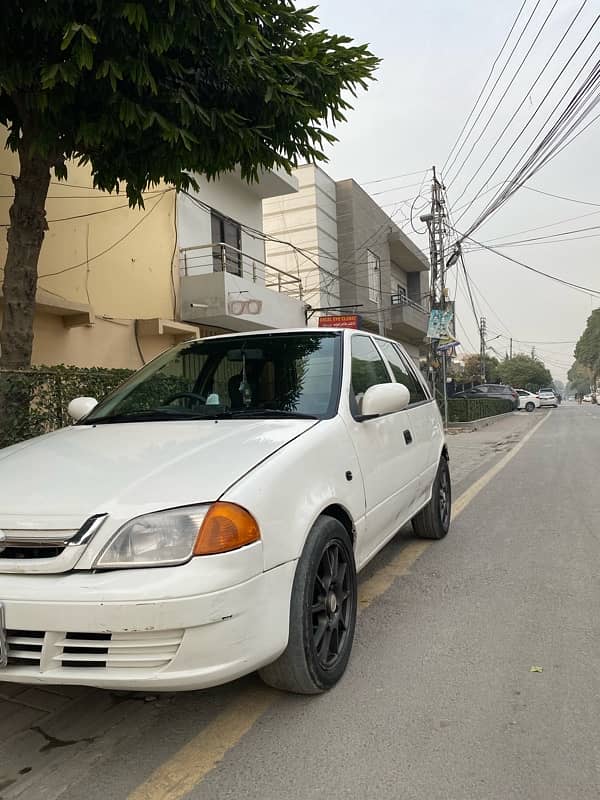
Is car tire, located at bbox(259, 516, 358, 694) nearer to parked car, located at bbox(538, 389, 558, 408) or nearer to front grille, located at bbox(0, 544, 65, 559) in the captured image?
front grille, located at bbox(0, 544, 65, 559)

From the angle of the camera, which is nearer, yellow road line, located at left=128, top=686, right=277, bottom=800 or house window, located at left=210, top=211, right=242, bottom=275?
yellow road line, located at left=128, top=686, right=277, bottom=800

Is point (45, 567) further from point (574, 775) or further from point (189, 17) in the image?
point (189, 17)

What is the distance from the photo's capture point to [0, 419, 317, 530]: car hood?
222 cm

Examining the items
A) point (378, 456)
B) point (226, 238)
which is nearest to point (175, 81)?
point (378, 456)

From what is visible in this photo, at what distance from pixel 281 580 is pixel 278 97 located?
452cm

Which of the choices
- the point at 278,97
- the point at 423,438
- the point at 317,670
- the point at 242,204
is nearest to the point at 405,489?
the point at 423,438

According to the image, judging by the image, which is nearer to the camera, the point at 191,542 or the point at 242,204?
the point at 191,542

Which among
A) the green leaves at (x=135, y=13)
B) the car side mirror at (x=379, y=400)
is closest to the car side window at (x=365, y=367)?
the car side mirror at (x=379, y=400)

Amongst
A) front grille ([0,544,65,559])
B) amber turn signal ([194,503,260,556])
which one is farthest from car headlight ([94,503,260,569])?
front grille ([0,544,65,559])

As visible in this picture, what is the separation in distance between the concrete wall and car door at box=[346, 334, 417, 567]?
16.6 metres

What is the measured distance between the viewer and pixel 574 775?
6.95 feet

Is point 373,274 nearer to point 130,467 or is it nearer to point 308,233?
point 308,233

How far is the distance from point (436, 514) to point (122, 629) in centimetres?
359

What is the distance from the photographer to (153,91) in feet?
15.1
